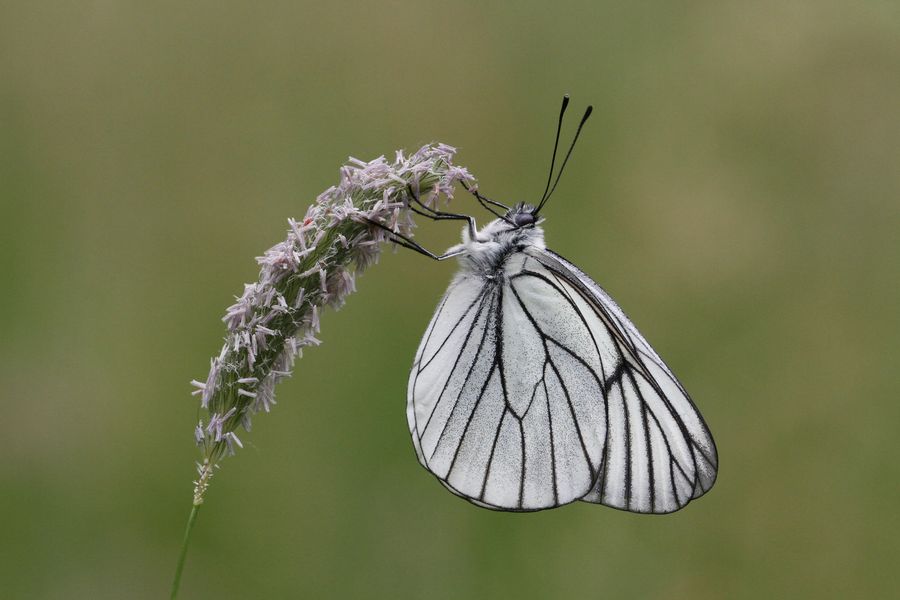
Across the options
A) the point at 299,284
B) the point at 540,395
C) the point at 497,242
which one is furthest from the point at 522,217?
the point at 299,284

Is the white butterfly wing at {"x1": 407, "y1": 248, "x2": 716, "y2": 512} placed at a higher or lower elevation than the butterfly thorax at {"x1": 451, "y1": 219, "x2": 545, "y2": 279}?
lower

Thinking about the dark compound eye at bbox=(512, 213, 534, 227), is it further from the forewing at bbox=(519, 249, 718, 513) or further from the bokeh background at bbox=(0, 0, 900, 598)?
the bokeh background at bbox=(0, 0, 900, 598)

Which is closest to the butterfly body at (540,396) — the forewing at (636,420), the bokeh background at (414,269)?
the forewing at (636,420)

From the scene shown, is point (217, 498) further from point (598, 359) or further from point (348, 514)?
point (598, 359)

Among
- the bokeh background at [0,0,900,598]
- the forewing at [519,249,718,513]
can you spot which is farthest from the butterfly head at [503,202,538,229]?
the bokeh background at [0,0,900,598]

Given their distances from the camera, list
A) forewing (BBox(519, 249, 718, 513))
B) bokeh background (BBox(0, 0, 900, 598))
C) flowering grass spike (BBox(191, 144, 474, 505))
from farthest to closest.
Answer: bokeh background (BBox(0, 0, 900, 598)) → forewing (BBox(519, 249, 718, 513)) → flowering grass spike (BBox(191, 144, 474, 505))

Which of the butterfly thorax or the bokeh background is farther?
the bokeh background

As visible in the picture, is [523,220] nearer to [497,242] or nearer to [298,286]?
[497,242]

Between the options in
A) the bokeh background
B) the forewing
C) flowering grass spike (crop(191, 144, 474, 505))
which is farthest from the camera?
the bokeh background

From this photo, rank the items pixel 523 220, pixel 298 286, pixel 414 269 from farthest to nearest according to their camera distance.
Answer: pixel 414 269 < pixel 523 220 < pixel 298 286
